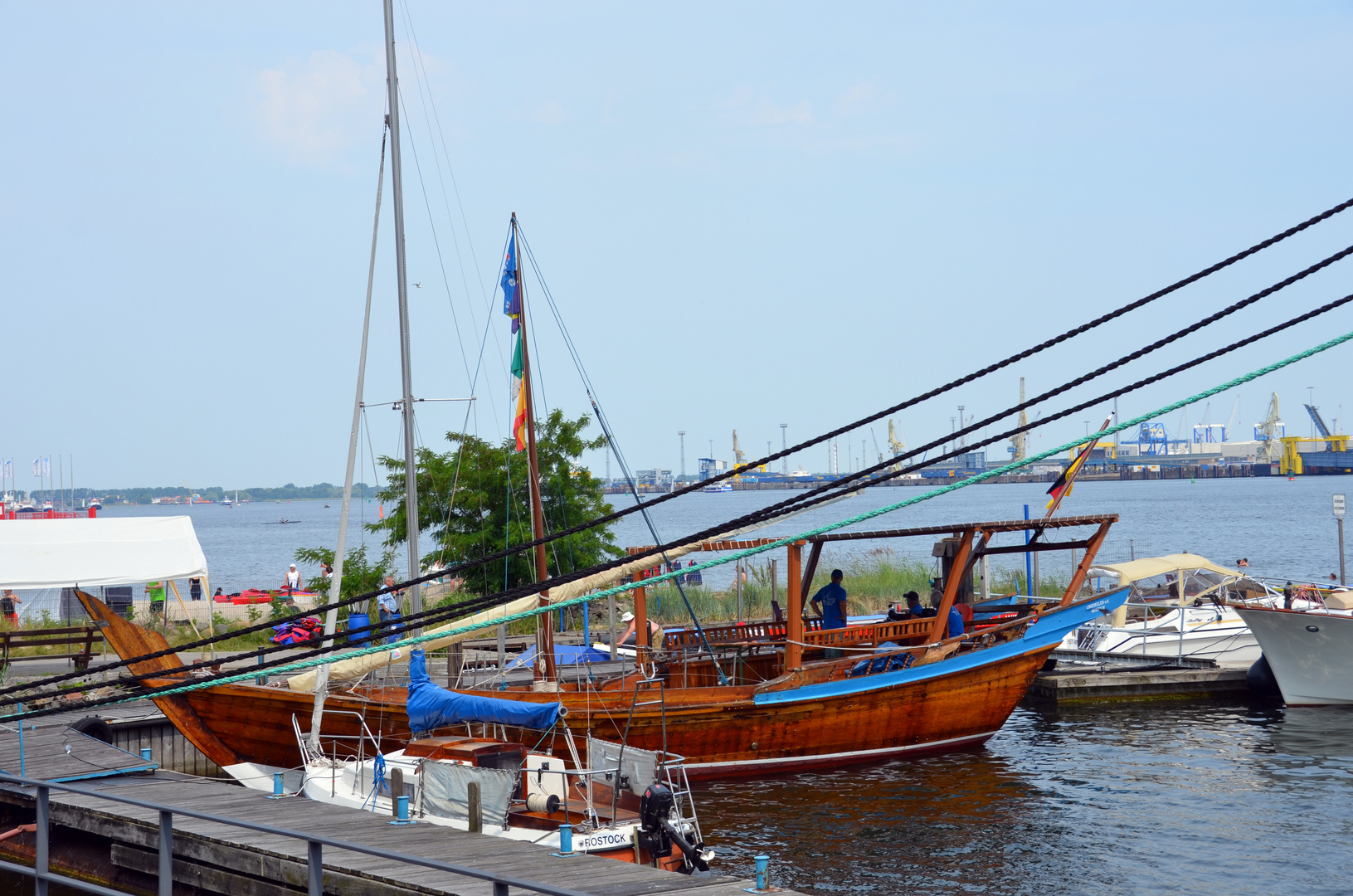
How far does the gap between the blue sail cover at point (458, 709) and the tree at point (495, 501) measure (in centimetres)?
1248

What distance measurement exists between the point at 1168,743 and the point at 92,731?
1679 cm

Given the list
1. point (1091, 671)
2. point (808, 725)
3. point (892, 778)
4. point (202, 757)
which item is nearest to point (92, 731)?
point (202, 757)

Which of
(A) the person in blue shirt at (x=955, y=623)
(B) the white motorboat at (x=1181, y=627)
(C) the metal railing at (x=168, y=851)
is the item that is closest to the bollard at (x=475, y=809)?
(C) the metal railing at (x=168, y=851)

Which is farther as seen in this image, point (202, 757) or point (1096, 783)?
point (202, 757)

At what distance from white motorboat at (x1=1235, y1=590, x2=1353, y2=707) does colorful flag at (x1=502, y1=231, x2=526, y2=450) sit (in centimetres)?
1439

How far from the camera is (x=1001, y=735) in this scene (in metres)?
21.3

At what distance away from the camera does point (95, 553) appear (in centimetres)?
2125

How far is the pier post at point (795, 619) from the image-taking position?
58.1ft

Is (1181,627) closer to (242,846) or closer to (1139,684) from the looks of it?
(1139,684)

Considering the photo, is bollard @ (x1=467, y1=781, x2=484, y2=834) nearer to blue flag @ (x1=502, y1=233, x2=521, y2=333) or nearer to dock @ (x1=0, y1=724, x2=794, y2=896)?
dock @ (x1=0, y1=724, x2=794, y2=896)

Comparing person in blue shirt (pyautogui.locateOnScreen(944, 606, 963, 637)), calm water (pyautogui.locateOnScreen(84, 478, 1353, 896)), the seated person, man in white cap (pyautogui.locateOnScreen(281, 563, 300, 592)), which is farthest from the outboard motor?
man in white cap (pyautogui.locateOnScreen(281, 563, 300, 592))

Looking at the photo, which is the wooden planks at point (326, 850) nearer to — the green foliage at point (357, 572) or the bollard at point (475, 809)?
the bollard at point (475, 809)

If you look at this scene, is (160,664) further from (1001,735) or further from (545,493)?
(1001,735)

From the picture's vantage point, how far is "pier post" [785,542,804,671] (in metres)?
17.7
